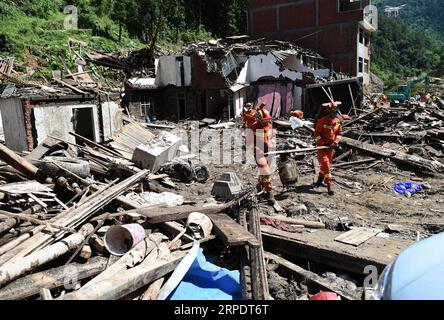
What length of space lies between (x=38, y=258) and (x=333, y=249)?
3614mm

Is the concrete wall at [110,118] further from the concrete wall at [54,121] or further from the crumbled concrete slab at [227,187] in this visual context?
the crumbled concrete slab at [227,187]

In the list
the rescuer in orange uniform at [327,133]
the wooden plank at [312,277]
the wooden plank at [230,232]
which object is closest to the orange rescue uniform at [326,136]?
the rescuer in orange uniform at [327,133]

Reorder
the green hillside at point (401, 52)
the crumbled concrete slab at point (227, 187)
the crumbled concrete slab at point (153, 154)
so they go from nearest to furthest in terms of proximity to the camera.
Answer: the crumbled concrete slab at point (227, 187)
the crumbled concrete slab at point (153, 154)
the green hillside at point (401, 52)

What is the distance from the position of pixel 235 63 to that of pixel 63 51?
37.9 feet

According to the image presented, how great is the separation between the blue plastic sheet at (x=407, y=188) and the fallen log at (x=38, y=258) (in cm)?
707

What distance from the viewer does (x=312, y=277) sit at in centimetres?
463

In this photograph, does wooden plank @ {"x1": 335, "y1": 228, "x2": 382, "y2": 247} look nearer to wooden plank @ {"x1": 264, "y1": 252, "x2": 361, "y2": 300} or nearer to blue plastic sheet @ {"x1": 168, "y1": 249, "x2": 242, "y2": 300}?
wooden plank @ {"x1": 264, "y1": 252, "x2": 361, "y2": 300}

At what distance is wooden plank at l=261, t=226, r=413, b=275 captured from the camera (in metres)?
4.83

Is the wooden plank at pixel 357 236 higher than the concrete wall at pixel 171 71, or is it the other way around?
the concrete wall at pixel 171 71

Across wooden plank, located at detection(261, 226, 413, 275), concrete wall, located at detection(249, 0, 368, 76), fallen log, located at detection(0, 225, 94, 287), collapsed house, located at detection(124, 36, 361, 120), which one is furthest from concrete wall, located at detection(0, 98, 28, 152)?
concrete wall, located at detection(249, 0, 368, 76)

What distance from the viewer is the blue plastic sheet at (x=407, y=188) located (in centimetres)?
893

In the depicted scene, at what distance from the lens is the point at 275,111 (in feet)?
81.6

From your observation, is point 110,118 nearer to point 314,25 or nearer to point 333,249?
point 333,249
